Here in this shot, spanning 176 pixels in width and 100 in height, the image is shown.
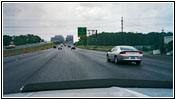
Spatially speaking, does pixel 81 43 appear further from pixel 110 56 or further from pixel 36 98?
pixel 36 98

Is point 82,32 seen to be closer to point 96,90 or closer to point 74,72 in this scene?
point 74,72

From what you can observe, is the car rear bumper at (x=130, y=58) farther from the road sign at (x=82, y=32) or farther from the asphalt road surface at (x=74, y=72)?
the road sign at (x=82, y=32)

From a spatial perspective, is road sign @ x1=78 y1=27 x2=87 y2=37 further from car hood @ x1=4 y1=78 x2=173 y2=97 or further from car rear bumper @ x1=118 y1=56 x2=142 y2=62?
car hood @ x1=4 y1=78 x2=173 y2=97

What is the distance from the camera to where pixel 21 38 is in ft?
434

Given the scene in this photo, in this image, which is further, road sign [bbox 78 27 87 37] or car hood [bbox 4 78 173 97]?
road sign [bbox 78 27 87 37]

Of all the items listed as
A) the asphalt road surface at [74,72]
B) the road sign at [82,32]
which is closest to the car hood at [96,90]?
the asphalt road surface at [74,72]

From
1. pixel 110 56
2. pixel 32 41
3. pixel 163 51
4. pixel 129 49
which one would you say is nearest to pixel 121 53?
pixel 129 49

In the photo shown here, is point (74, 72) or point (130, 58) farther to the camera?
point (130, 58)

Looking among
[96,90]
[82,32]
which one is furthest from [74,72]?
[82,32]

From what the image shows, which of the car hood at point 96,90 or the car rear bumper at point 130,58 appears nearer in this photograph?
the car hood at point 96,90

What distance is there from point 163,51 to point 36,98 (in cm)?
3310

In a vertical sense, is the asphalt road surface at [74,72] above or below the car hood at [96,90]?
below

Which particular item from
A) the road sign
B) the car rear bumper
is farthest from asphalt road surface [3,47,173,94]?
the road sign

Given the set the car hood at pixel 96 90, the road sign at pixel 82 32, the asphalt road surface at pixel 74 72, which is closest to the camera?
the car hood at pixel 96 90
